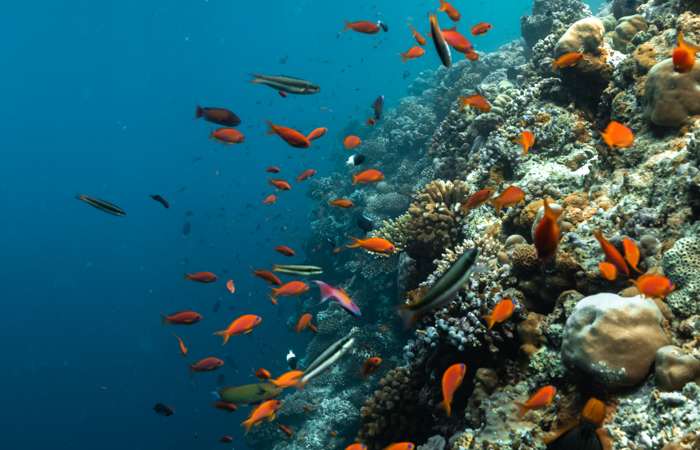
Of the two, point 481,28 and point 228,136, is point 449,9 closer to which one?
point 481,28

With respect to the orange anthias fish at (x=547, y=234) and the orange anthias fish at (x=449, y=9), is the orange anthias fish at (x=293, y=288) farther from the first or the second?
the orange anthias fish at (x=449, y=9)

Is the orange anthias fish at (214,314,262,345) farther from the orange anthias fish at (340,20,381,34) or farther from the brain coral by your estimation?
the orange anthias fish at (340,20,381,34)

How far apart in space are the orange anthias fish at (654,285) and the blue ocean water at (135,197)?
140 ft

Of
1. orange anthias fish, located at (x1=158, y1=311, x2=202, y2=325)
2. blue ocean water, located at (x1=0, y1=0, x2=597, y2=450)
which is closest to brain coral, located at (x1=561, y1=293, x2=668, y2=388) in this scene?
orange anthias fish, located at (x1=158, y1=311, x2=202, y2=325)

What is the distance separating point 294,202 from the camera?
9331 centimetres

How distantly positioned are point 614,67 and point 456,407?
5.97m

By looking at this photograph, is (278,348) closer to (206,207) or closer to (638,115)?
(638,115)

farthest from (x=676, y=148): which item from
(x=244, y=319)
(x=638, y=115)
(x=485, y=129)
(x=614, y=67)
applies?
(x=244, y=319)

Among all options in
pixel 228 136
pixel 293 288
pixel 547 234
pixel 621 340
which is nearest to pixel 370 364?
pixel 293 288

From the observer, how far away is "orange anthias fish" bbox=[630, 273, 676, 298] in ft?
6.53

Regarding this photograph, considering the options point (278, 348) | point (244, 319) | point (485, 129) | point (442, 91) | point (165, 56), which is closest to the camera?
point (244, 319)

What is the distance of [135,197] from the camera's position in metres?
126

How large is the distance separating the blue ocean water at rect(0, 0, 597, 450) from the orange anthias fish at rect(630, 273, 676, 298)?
42.6m

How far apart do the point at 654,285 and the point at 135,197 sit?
154m
